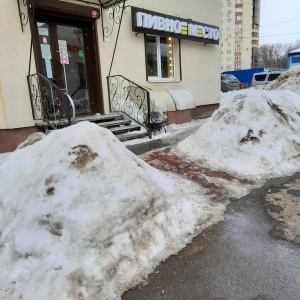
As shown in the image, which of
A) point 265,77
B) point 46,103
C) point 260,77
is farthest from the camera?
point 260,77

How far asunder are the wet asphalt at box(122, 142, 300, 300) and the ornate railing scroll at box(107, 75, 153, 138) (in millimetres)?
4586

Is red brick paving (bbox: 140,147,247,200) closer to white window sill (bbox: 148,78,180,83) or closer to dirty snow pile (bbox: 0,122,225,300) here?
dirty snow pile (bbox: 0,122,225,300)

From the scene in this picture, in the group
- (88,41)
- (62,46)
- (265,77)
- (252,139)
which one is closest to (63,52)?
(62,46)

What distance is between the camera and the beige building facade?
552cm

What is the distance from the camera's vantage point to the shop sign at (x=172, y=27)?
24.6 feet

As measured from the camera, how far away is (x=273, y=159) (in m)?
4.39

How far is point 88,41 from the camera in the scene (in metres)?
Result: 6.92

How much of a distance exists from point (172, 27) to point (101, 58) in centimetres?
281

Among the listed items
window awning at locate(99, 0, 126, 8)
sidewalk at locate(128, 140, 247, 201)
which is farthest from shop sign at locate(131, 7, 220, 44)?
sidewalk at locate(128, 140, 247, 201)

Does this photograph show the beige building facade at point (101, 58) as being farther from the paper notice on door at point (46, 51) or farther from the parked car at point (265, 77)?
the parked car at point (265, 77)

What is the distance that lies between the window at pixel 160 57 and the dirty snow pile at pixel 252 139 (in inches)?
149

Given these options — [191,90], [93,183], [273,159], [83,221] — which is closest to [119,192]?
[93,183]

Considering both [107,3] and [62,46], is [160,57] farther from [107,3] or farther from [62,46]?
[62,46]

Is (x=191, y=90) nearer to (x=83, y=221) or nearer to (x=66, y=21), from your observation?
(x=66, y=21)
